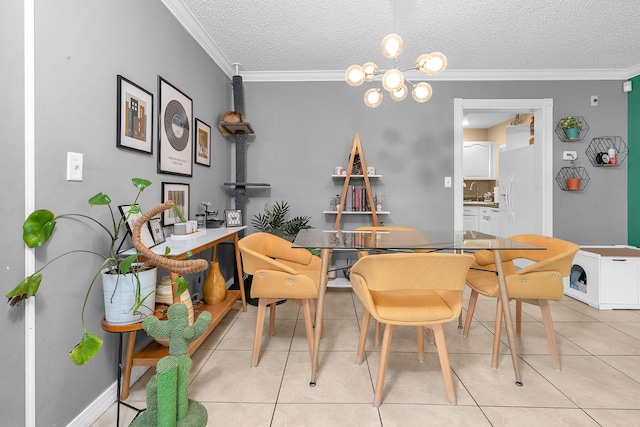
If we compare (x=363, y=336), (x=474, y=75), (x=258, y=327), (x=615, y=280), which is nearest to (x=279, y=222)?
(x=258, y=327)

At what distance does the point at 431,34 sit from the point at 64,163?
9.38 ft

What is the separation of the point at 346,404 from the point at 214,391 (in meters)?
0.70

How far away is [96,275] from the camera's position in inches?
50.1

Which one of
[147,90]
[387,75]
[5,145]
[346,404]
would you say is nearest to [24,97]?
[5,145]

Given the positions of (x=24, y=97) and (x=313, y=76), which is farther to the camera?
(x=313, y=76)

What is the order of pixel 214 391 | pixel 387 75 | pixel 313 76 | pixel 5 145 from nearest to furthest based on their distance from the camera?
pixel 5 145
pixel 214 391
pixel 387 75
pixel 313 76

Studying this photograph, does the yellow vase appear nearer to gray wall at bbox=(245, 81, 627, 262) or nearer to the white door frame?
gray wall at bbox=(245, 81, 627, 262)

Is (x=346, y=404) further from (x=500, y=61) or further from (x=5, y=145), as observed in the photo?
(x=500, y=61)

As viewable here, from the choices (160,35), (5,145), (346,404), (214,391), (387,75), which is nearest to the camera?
(5,145)

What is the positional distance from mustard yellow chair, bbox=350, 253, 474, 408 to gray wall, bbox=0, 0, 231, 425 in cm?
128

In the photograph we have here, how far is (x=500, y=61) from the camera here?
3.31m

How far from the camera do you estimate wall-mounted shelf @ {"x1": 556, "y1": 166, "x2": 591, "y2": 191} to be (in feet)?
11.6

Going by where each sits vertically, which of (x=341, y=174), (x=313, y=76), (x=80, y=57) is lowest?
(x=341, y=174)

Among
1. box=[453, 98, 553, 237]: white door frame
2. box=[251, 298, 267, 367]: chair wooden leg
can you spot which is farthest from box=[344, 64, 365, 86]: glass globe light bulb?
box=[453, 98, 553, 237]: white door frame
